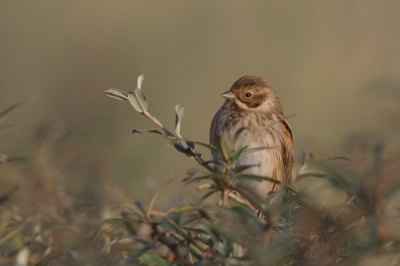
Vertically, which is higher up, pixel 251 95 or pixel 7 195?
pixel 7 195

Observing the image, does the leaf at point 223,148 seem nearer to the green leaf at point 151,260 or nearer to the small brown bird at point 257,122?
the green leaf at point 151,260

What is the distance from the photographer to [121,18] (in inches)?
306

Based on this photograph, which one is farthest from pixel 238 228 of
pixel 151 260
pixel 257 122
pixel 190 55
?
pixel 190 55

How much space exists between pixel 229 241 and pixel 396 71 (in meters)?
5.62

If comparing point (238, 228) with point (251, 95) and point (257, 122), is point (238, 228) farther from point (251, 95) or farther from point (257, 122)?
point (251, 95)

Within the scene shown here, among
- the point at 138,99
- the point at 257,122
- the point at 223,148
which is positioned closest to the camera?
the point at 223,148

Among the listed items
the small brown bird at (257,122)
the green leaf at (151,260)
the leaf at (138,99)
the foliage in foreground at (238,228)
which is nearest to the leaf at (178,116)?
the leaf at (138,99)

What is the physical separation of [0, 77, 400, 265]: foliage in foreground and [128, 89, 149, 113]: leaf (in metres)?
0.33

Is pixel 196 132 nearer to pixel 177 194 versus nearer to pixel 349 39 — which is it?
pixel 349 39

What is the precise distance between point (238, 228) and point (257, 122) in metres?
3.12

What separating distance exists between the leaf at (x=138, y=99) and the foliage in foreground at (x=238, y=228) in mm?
334

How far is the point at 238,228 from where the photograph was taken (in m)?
1.11

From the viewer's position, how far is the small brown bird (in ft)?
13.3

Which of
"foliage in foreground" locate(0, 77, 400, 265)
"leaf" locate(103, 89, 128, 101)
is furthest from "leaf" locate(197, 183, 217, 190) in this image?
"leaf" locate(103, 89, 128, 101)
